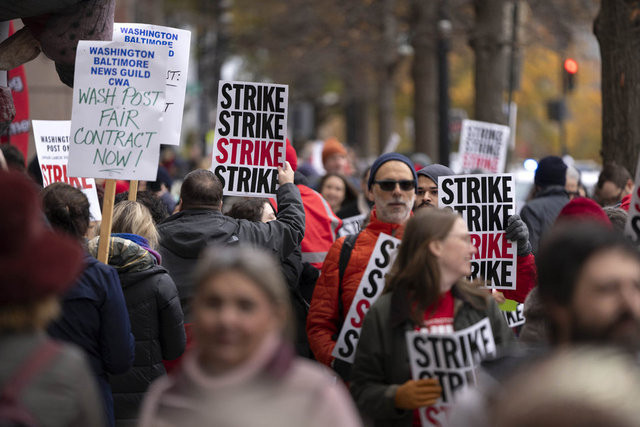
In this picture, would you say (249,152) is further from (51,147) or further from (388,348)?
(388,348)

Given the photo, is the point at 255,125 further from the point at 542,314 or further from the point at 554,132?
the point at 554,132

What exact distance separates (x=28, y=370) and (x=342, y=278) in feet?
9.05

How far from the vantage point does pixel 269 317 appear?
3.16 m

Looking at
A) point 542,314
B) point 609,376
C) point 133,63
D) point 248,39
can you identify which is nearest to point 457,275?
point 542,314

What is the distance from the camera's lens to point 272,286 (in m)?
3.17

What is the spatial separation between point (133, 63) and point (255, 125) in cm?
155

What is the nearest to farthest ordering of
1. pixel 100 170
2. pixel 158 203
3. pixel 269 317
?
1. pixel 269 317
2. pixel 100 170
3. pixel 158 203

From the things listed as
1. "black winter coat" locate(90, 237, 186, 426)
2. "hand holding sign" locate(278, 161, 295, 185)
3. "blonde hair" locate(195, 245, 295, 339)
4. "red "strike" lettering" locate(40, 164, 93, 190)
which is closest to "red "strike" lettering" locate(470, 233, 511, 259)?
"hand holding sign" locate(278, 161, 295, 185)

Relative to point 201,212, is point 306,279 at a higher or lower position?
lower

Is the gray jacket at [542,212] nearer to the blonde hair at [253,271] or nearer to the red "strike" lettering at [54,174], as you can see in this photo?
the red "strike" lettering at [54,174]

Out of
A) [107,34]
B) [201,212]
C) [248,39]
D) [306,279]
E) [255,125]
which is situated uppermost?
[248,39]

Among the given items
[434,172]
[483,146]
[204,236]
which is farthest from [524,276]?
[483,146]

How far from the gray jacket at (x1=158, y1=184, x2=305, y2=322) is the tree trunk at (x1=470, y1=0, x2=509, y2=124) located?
36.5 feet

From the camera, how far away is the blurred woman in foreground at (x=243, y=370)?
303 cm
